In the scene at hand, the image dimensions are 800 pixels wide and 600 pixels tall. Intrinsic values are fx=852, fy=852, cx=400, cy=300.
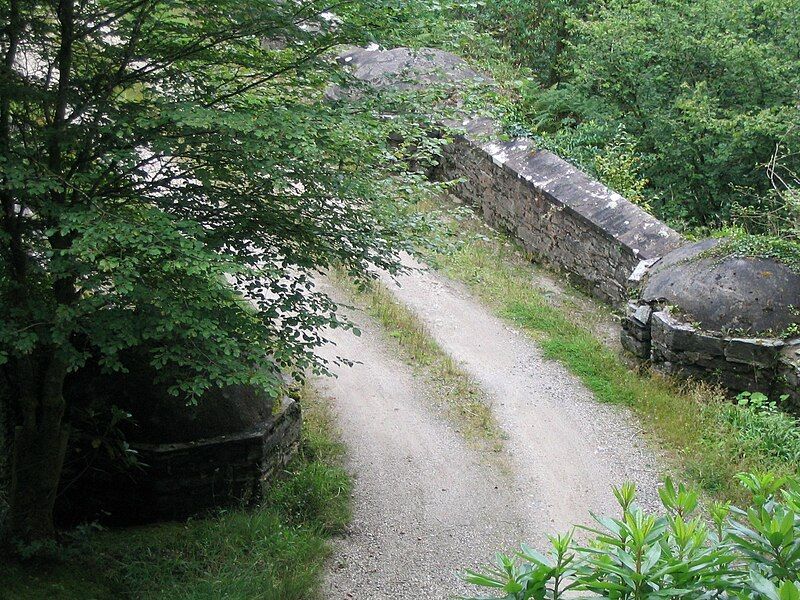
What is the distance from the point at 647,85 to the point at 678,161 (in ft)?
4.59

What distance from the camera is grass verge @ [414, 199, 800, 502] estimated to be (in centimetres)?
823

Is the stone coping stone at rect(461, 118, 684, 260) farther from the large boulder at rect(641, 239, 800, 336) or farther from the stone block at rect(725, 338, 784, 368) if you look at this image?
the stone block at rect(725, 338, 784, 368)

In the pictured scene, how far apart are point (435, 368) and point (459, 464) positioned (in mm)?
1824

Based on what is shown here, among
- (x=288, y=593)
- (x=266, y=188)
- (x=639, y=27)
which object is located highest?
(x=639, y=27)

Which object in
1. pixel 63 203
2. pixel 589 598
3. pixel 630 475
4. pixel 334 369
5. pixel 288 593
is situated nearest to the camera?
pixel 589 598

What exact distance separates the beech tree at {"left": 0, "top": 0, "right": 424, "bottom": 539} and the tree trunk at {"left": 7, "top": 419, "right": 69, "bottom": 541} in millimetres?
17

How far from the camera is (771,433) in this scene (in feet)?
28.1

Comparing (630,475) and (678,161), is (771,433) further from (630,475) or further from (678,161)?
(678,161)

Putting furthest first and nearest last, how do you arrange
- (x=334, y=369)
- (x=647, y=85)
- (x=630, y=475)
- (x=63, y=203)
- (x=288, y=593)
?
(x=647, y=85)
(x=334, y=369)
(x=630, y=475)
(x=288, y=593)
(x=63, y=203)

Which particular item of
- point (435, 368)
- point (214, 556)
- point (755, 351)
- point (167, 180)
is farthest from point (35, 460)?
point (755, 351)

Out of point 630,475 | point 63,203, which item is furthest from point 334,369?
point 63,203

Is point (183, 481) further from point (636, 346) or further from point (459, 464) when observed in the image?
point (636, 346)

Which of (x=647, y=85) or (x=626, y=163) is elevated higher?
(x=647, y=85)

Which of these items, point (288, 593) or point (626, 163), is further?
point (626, 163)
